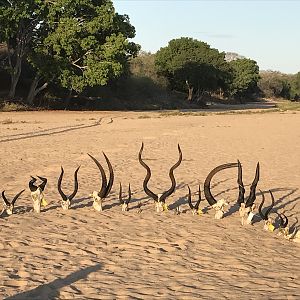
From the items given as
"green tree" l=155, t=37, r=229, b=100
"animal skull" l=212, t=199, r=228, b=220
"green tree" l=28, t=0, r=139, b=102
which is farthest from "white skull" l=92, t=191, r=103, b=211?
"green tree" l=155, t=37, r=229, b=100

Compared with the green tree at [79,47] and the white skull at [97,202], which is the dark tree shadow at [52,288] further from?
the green tree at [79,47]

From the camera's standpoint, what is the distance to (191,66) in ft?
193

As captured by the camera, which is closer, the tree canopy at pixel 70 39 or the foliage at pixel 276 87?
the tree canopy at pixel 70 39

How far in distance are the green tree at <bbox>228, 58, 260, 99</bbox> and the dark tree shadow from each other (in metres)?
71.5

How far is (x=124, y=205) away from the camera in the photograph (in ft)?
26.0

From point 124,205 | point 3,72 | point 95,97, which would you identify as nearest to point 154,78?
point 95,97

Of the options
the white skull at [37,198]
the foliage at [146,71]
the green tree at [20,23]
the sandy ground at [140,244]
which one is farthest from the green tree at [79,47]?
the white skull at [37,198]

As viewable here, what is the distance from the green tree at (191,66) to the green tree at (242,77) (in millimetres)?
9817

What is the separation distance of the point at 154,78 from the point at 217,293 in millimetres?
55986

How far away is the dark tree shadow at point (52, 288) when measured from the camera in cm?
428

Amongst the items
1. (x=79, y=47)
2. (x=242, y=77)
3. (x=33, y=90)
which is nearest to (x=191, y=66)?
(x=242, y=77)

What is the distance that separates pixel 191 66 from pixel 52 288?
2197 inches

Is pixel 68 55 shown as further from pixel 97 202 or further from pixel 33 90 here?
pixel 97 202

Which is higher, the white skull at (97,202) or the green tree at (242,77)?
the green tree at (242,77)
